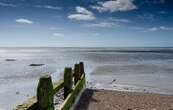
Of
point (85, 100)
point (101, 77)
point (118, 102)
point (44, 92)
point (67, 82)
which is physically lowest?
point (101, 77)

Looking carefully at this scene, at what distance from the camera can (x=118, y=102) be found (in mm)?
8102

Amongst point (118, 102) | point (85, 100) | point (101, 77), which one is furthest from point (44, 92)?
point (101, 77)

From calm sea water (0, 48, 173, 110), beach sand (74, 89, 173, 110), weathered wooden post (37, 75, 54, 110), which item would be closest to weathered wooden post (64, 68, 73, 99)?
beach sand (74, 89, 173, 110)

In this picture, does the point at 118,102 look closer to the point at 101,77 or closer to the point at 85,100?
the point at 85,100

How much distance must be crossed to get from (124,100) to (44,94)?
5.62m

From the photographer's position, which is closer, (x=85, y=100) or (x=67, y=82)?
(x=67, y=82)

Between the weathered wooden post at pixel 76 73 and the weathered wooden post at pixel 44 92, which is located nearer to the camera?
the weathered wooden post at pixel 44 92

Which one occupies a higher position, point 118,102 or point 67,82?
point 67,82

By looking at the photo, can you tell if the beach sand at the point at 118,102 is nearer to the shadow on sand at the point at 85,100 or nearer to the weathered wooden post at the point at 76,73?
the shadow on sand at the point at 85,100

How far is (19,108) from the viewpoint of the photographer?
2.95 metres

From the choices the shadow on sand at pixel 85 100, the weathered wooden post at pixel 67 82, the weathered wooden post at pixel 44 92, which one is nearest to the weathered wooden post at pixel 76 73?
the shadow on sand at pixel 85 100

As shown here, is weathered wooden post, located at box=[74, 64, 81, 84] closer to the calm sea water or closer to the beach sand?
the beach sand

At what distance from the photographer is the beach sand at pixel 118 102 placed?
7398mm

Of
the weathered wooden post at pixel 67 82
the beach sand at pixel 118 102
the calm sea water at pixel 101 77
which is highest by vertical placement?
the weathered wooden post at pixel 67 82
